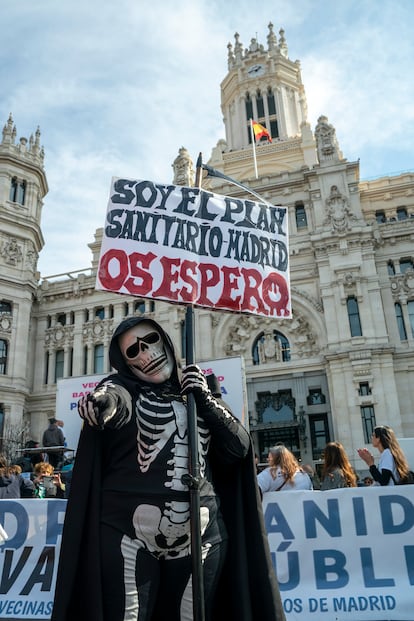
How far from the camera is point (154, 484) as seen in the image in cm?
267

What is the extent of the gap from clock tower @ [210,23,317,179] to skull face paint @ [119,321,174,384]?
127 feet

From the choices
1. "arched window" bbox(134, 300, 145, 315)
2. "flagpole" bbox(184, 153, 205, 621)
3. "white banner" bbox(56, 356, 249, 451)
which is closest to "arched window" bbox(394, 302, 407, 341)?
"arched window" bbox(134, 300, 145, 315)

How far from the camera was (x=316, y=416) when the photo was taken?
26406 mm

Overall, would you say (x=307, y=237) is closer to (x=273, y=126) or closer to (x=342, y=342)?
(x=342, y=342)

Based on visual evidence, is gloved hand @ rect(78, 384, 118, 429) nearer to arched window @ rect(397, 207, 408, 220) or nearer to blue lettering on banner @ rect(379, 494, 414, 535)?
blue lettering on banner @ rect(379, 494, 414, 535)

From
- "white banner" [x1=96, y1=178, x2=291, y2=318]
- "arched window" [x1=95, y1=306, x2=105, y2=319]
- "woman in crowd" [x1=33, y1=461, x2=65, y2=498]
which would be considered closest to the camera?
"white banner" [x1=96, y1=178, x2=291, y2=318]

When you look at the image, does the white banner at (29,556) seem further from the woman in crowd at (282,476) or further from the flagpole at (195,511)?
the flagpole at (195,511)

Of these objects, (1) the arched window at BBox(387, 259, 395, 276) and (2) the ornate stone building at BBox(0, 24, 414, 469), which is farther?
(1) the arched window at BBox(387, 259, 395, 276)

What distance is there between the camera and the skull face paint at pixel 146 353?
3094 mm

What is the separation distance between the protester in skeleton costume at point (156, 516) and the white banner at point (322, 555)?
9.08 feet

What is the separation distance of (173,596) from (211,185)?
3519 cm

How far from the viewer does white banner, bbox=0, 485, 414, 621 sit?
5016 millimetres

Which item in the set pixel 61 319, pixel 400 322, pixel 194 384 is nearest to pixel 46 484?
pixel 194 384

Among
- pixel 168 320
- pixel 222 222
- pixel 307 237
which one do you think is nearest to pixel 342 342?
pixel 307 237
